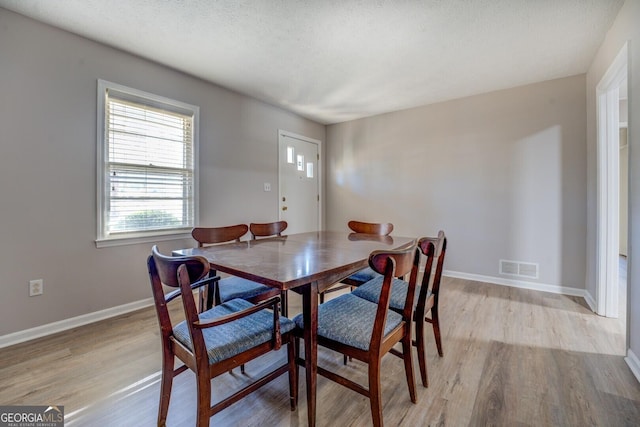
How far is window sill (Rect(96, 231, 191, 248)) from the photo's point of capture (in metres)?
2.45

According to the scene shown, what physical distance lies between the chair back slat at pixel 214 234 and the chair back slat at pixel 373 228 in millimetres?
1073

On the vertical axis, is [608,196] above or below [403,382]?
above

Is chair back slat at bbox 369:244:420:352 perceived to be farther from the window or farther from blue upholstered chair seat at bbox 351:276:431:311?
the window

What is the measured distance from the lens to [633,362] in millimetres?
1686

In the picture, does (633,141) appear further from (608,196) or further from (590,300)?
(590,300)

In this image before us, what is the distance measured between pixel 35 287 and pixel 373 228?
278 cm

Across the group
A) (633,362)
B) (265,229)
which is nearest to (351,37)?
(265,229)

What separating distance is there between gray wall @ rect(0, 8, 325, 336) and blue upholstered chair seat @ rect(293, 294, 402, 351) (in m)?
2.09

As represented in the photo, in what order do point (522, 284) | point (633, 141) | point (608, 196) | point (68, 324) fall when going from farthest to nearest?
point (522, 284) → point (608, 196) → point (68, 324) → point (633, 141)

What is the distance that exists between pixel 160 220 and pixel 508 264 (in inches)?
159

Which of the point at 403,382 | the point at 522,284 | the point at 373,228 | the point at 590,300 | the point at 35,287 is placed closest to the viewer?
the point at 403,382

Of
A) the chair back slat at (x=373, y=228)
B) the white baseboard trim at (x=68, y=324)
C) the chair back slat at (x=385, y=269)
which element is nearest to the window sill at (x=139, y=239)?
the white baseboard trim at (x=68, y=324)

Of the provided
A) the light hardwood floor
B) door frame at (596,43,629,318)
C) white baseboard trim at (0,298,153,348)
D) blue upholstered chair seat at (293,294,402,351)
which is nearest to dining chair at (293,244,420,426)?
blue upholstered chair seat at (293,294,402,351)

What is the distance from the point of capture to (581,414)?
137cm
